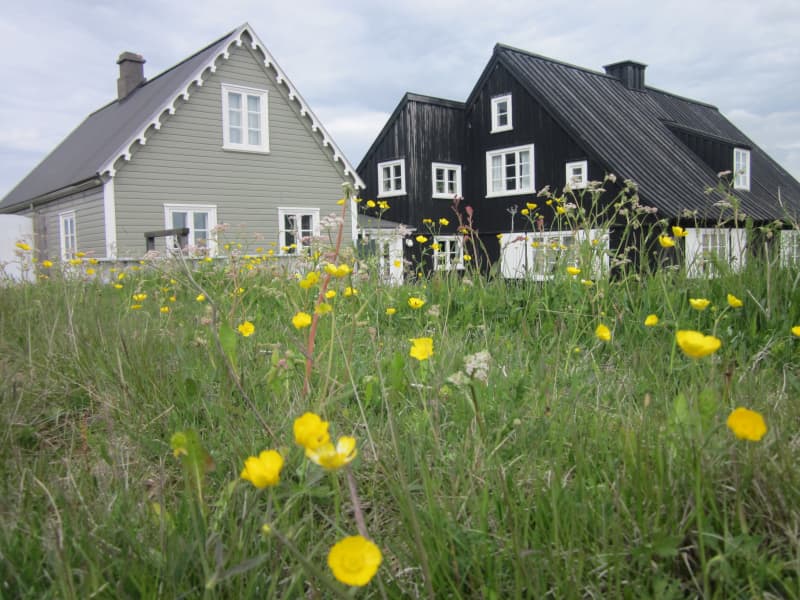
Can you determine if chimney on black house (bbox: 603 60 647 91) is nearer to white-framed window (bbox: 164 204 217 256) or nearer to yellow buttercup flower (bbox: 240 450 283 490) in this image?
white-framed window (bbox: 164 204 217 256)

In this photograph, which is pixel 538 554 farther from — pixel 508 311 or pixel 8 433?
pixel 508 311

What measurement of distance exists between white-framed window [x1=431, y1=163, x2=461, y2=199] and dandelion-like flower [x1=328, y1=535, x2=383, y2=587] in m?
21.2

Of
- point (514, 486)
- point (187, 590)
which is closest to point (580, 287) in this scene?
point (514, 486)

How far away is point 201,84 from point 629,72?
1821 centimetres

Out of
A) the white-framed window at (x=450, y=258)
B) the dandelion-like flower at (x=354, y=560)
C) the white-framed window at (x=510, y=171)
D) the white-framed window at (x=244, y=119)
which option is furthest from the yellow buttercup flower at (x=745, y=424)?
the white-framed window at (x=510, y=171)

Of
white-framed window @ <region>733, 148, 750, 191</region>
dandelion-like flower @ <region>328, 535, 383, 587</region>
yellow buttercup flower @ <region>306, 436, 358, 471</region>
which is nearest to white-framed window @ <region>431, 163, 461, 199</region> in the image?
white-framed window @ <region>733, 148, 750, 191</region>

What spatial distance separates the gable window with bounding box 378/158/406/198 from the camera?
2131 cm

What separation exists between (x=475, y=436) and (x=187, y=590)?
0.80 metres

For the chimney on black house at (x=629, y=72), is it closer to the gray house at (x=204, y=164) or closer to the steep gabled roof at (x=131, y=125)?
the steep gabled roof at (x=131, y=125)

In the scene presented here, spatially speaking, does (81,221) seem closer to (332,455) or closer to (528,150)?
(528,150)

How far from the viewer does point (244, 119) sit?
51.2 feet

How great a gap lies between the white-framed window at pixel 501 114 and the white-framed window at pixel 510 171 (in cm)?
82

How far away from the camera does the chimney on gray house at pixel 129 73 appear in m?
19.3

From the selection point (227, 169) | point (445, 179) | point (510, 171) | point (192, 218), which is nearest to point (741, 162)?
point (510, 171)
